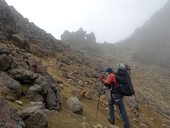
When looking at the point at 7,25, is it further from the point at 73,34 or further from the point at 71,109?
the point at 73,34

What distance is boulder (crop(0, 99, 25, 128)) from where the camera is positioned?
7693 mm

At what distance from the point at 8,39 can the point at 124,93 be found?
30.1ft

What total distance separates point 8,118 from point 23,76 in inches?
196

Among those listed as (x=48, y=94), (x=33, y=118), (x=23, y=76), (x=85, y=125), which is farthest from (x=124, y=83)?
(x=33, y=118)

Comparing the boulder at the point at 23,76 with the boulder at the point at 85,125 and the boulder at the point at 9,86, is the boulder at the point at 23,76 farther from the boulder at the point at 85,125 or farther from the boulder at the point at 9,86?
the boulder at the point at 85,125

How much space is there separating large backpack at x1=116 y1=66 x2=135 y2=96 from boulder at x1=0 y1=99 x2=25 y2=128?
17.3 ft

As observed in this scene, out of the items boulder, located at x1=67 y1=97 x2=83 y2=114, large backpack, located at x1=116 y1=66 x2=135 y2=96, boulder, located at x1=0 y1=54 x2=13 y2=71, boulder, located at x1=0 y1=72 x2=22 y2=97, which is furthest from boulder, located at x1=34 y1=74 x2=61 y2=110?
large backpack, located at x1=116 y1=66 x2=135 y2=96

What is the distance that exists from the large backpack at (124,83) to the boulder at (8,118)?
5.27m

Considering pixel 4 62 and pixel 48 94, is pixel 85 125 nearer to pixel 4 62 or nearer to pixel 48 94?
pixel 48 94

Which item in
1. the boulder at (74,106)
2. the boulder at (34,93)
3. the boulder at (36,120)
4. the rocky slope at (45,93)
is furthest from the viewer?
the boulder at (74,106)

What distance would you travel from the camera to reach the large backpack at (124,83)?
12.9m

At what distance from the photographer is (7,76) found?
12305mm

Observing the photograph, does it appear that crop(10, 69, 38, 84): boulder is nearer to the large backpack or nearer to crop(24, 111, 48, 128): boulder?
the large backpack

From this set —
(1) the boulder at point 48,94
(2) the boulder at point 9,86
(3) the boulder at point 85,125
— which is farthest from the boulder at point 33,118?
(1) the boulder at point 48,94
